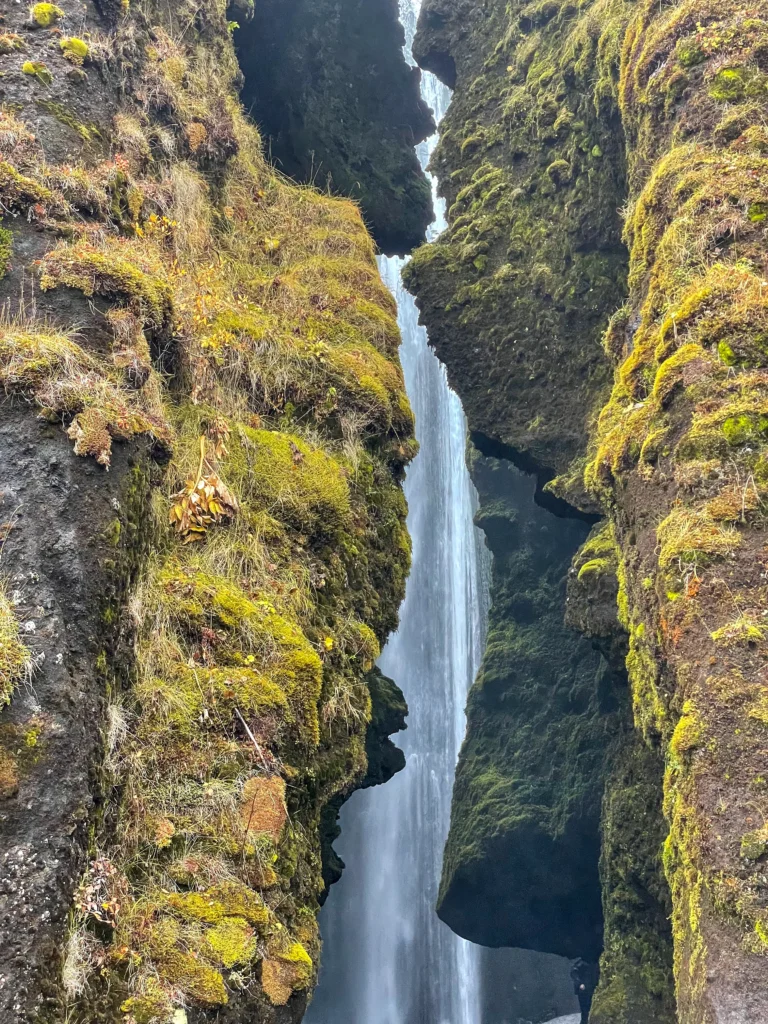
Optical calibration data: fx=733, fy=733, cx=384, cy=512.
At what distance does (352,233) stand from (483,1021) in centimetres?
1733

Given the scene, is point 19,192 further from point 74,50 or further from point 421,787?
point 421,787

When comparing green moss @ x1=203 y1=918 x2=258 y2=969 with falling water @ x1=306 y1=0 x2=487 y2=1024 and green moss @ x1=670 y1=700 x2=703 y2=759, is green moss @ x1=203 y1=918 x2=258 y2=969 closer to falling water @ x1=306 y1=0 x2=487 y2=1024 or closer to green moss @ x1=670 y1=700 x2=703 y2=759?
green moss @ x1=670 y1=700 x2=703 y2=759

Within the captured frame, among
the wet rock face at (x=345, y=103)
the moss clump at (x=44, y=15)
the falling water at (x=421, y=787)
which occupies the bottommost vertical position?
the falling water at (x=421, y=787)

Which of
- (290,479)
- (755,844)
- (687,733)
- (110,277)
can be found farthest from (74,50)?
(755,844)

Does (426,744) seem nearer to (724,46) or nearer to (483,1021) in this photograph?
(483,1021)

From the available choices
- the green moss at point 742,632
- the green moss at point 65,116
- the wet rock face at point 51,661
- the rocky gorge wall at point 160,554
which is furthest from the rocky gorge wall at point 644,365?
the green moss at point 65,116

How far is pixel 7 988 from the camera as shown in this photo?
2.50 m

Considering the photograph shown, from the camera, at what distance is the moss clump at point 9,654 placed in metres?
3.01

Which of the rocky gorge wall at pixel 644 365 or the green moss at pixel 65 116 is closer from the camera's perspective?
the rocky gorge wall at pixel 644 365

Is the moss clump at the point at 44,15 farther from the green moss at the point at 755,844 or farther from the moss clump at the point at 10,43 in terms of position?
the green moss at the point at 755,844

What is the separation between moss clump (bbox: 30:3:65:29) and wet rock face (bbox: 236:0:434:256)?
5.45m

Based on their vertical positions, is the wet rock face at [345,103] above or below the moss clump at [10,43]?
above

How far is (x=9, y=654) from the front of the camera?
305cm

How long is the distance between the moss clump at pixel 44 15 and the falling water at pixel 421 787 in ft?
48.2
